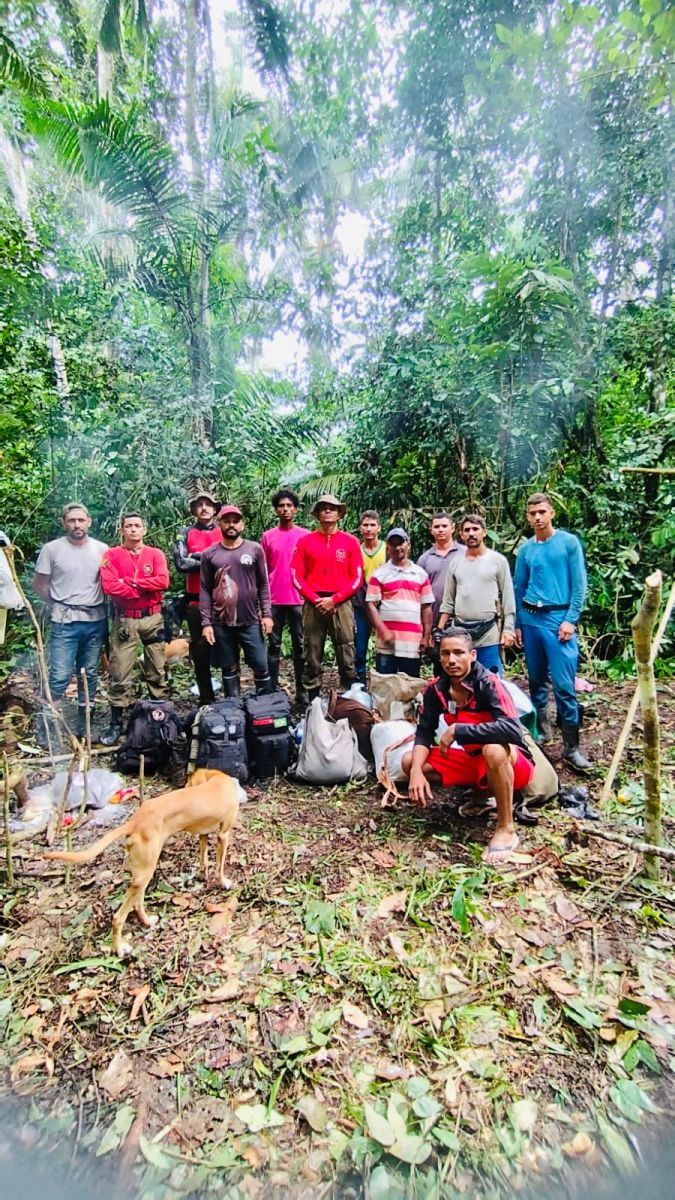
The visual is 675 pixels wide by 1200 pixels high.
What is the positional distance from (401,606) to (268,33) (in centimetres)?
770

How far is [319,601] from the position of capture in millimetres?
4316

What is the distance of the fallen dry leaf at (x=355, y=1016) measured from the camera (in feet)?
6.33

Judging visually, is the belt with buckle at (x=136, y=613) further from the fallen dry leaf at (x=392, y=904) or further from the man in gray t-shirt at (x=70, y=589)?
the fallen dry leaf at (x=392, y=904)

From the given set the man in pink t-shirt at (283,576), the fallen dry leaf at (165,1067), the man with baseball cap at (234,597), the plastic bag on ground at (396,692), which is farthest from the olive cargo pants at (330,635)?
the fallen dry leaf at (165,1067)

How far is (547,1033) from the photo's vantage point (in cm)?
186

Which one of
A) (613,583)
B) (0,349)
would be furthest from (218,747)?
(0,349)

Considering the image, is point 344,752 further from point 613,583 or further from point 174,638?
point 613,583

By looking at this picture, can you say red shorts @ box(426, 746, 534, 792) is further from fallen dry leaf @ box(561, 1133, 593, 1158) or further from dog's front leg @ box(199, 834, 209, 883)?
fallen dry leaf @ box(561, 1133, 593, 1158)

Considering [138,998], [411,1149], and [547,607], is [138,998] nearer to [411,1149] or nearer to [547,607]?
[411,1149]

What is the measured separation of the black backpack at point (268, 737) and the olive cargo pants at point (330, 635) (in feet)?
2.47

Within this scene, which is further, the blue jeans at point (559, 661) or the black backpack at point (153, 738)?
the black backpack at point (153, 738)

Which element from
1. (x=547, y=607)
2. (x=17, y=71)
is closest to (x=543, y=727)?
(x=547, y=607)

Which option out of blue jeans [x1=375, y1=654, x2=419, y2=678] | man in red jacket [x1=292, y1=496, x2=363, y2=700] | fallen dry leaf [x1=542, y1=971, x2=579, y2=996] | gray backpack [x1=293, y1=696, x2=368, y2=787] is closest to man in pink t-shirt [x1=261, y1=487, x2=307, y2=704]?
man in red jacket [x1=292, y1=496, x2=363, y2=700]

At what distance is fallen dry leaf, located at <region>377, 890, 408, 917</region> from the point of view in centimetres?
246
